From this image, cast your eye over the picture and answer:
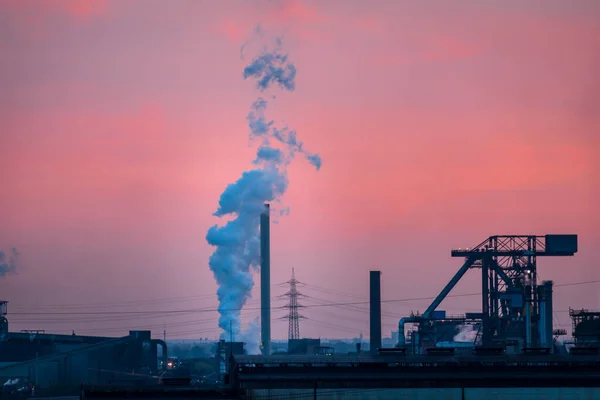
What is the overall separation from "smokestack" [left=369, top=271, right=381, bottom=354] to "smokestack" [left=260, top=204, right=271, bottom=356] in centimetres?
2137

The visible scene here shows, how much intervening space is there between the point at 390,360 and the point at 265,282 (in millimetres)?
83045

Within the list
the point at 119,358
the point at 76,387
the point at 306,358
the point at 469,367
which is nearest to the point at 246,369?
the point at 306,358

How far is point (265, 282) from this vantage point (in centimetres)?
14838

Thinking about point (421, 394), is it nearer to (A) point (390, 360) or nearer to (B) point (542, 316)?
(A) point (390, 360)

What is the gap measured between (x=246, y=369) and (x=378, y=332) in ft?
210

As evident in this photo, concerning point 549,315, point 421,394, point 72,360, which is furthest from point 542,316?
point 72,360

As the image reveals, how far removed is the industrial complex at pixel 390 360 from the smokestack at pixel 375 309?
12cm

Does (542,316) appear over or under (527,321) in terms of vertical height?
over

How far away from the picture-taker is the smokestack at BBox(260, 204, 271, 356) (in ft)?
476

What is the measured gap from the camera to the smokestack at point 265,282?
476ft

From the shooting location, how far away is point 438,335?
124 m

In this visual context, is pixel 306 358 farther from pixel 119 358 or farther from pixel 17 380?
pixel 119 358

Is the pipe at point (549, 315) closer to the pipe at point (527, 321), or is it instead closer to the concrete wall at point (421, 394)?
the pipe at point (527, 321)

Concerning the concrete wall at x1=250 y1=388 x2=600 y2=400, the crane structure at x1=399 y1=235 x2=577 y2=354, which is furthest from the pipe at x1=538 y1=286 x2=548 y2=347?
the concrete wall at x1=250 y1=388 x2=600 y2=400
